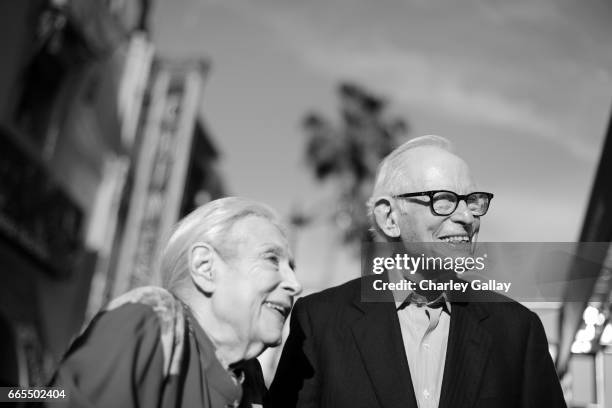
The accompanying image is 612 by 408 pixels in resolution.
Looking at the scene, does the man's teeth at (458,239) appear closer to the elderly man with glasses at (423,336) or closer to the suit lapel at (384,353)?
the elderly man with glasses at (423,336)

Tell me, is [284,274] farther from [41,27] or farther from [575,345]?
[41,27]

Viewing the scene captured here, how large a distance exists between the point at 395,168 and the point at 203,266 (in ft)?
3.12

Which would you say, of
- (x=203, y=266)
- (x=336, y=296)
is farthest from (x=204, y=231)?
(x=336, y=296)

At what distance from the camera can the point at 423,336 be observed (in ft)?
8.43

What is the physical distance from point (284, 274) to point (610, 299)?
2482 mm

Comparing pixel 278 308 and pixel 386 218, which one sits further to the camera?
pixel 386 218

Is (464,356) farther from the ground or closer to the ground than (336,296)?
closer to the ground

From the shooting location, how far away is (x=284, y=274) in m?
2.29

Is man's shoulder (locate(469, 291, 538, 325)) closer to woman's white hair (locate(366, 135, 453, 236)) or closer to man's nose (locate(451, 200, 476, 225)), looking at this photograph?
man's nose (locate(451, 200, 476, 225))

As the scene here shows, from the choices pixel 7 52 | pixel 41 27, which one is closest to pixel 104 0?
pixel 41 27

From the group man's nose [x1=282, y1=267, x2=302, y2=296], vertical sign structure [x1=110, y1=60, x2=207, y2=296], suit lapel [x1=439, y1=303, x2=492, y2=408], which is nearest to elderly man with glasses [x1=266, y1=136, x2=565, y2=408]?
suit lapel [x1=439, y1=303, x2=492, y2=408]

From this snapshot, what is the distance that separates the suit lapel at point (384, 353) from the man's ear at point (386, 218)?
29cm

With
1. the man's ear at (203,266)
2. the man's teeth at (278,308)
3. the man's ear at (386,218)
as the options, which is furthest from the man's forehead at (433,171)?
the man's ear at (203,266)

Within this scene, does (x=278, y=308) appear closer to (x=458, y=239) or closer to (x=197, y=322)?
(x=197, y=322)
